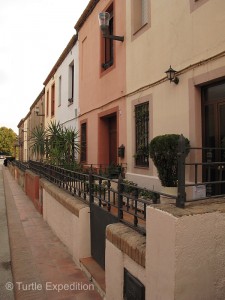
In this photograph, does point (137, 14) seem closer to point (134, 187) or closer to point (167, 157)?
point (167, 157)

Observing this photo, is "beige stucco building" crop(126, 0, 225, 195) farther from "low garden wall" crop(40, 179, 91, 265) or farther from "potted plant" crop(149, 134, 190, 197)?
"low garden wall" crop(40, 179, 91, 265)

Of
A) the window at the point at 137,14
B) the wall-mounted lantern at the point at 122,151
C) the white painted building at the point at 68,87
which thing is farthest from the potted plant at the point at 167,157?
the white painted building at the point at 68,87

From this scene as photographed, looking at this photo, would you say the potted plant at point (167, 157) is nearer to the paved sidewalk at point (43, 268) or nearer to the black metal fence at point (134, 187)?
the black metal fence at point (134, 187)

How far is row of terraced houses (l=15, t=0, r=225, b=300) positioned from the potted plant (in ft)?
1.26

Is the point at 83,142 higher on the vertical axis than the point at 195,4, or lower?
lower

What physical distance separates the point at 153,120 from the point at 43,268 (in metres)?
3.69

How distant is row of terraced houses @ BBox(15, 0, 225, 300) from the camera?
2488 mm

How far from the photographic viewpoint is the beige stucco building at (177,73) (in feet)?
16.1

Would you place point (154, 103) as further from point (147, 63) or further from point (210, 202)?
point (210, 202)

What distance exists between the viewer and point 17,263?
495cm

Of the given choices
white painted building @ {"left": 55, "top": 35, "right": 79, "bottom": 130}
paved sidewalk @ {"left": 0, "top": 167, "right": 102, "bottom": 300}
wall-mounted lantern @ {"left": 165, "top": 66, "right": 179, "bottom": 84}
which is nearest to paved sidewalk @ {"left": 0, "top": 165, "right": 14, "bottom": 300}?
paved sidewalk @ {"left": 0, "top": 167, "right": 102, "bottom": 300}

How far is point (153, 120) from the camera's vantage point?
652 centimetres

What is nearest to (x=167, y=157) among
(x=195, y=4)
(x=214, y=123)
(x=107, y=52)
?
(x=214, y=123)

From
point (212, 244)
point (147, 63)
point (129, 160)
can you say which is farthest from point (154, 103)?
point (212, 244)
